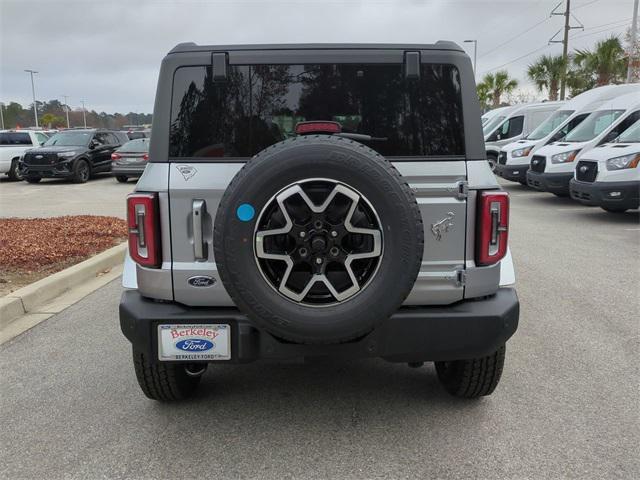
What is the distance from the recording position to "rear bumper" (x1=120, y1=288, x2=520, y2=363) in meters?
2.81

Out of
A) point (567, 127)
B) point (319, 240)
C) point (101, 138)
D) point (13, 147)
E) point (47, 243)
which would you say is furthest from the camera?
point (101, 138)

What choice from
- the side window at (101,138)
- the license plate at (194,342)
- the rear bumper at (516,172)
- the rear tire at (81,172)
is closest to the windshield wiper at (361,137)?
the license plate at (194,342)

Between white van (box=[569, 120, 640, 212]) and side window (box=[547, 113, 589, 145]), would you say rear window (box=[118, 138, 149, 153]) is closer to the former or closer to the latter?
side window (box=[547, 113, 589, 145])

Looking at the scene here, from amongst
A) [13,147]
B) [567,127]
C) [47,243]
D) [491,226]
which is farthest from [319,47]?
[13,147]

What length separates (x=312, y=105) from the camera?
2980mm

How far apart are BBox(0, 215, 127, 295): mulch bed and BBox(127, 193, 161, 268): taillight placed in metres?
3.29

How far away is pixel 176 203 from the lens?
2855 mm

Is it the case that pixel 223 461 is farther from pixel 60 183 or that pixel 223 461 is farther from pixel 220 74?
pixel 60 183

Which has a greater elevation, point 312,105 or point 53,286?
point 312,105

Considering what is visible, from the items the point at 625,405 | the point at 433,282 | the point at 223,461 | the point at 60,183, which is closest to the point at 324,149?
the point at 433,282

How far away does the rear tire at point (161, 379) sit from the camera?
3234mm

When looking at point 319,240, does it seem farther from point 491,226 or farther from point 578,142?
point 578,142

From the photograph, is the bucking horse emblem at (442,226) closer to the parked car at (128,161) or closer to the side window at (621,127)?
the side window at (621,127)

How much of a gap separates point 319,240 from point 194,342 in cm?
87
